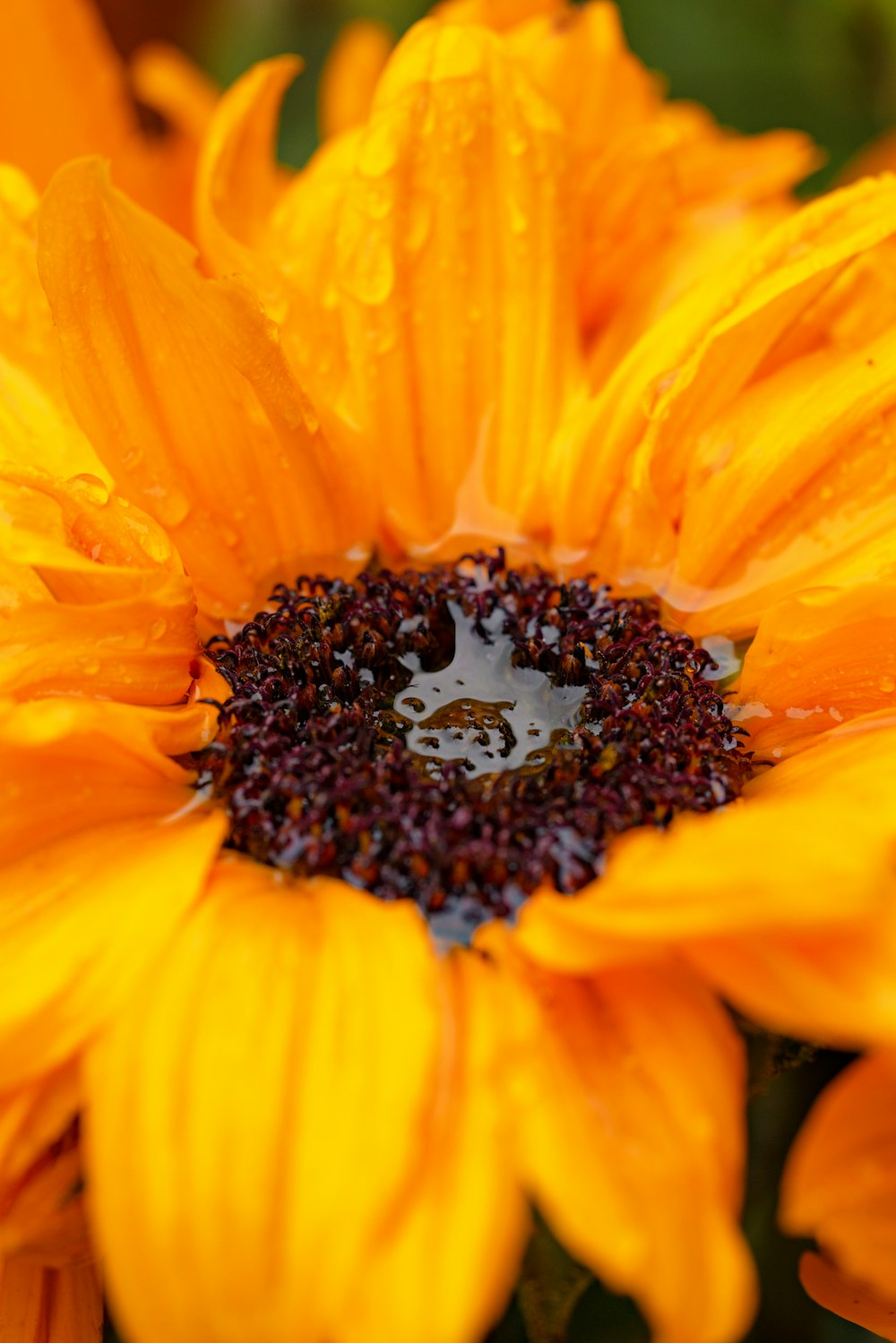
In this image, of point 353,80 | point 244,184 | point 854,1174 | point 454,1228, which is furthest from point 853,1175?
point 353,80

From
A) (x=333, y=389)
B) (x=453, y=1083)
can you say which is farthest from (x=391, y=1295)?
(x=333, y=389)

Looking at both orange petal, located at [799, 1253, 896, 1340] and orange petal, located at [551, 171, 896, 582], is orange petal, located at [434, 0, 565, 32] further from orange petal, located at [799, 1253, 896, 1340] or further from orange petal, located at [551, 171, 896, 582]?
orange petal, located at [799, 1253, 896, 1340]

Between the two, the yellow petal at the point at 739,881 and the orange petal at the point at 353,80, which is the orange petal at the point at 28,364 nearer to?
the orange petal at the point at 353,80

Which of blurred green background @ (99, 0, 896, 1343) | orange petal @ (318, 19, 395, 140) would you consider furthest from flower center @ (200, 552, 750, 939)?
blurred green background @ (99, 0, 896, 1343)

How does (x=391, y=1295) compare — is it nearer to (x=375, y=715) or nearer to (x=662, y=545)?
(x=375, y=715)

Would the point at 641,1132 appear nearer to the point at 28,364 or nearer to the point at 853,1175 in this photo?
the point at 853,1175
